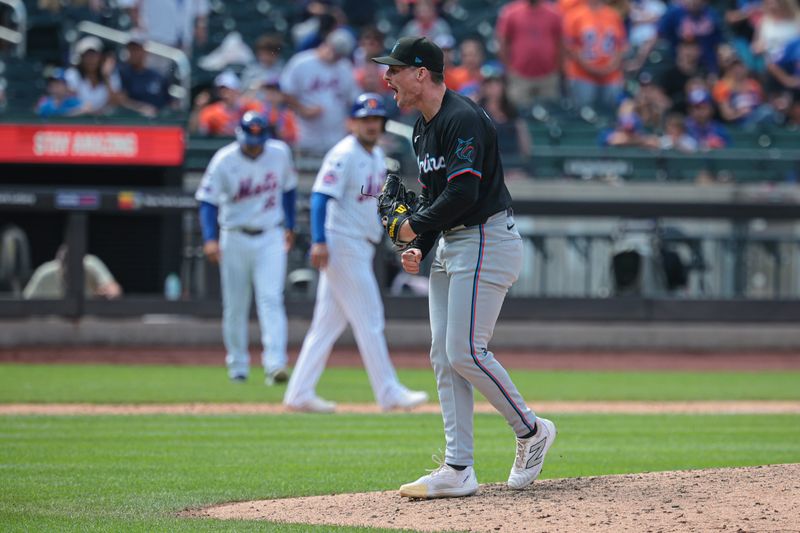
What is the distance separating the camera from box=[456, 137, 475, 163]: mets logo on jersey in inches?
203

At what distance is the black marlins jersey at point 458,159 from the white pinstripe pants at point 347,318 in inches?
134

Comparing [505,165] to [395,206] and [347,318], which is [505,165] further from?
[395,206]

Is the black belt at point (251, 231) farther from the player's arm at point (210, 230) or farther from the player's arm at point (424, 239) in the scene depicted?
the player's arm at point (424, 239)

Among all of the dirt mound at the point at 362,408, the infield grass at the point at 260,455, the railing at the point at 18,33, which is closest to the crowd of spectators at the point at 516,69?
the railing at the point at 18,33

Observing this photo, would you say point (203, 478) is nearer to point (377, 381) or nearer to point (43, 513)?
point (43, 513)

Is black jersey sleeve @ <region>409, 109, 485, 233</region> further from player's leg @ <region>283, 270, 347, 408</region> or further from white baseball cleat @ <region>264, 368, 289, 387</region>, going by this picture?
white baseball cleat @ <region>264, 368, 289, 387</region>

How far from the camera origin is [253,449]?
23.6ft

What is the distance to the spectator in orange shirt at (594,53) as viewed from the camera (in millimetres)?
16359

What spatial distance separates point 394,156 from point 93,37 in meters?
4.72

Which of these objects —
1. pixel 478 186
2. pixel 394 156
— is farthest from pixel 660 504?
pixel 394 156

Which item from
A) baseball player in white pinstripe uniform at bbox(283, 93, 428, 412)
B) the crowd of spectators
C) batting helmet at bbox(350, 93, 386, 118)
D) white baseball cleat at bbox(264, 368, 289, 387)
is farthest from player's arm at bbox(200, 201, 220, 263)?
the crowd of spectators

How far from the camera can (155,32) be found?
16.1 meters

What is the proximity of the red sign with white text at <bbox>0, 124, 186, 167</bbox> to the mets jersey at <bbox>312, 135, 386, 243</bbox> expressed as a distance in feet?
17.4

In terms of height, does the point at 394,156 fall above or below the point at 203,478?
above
